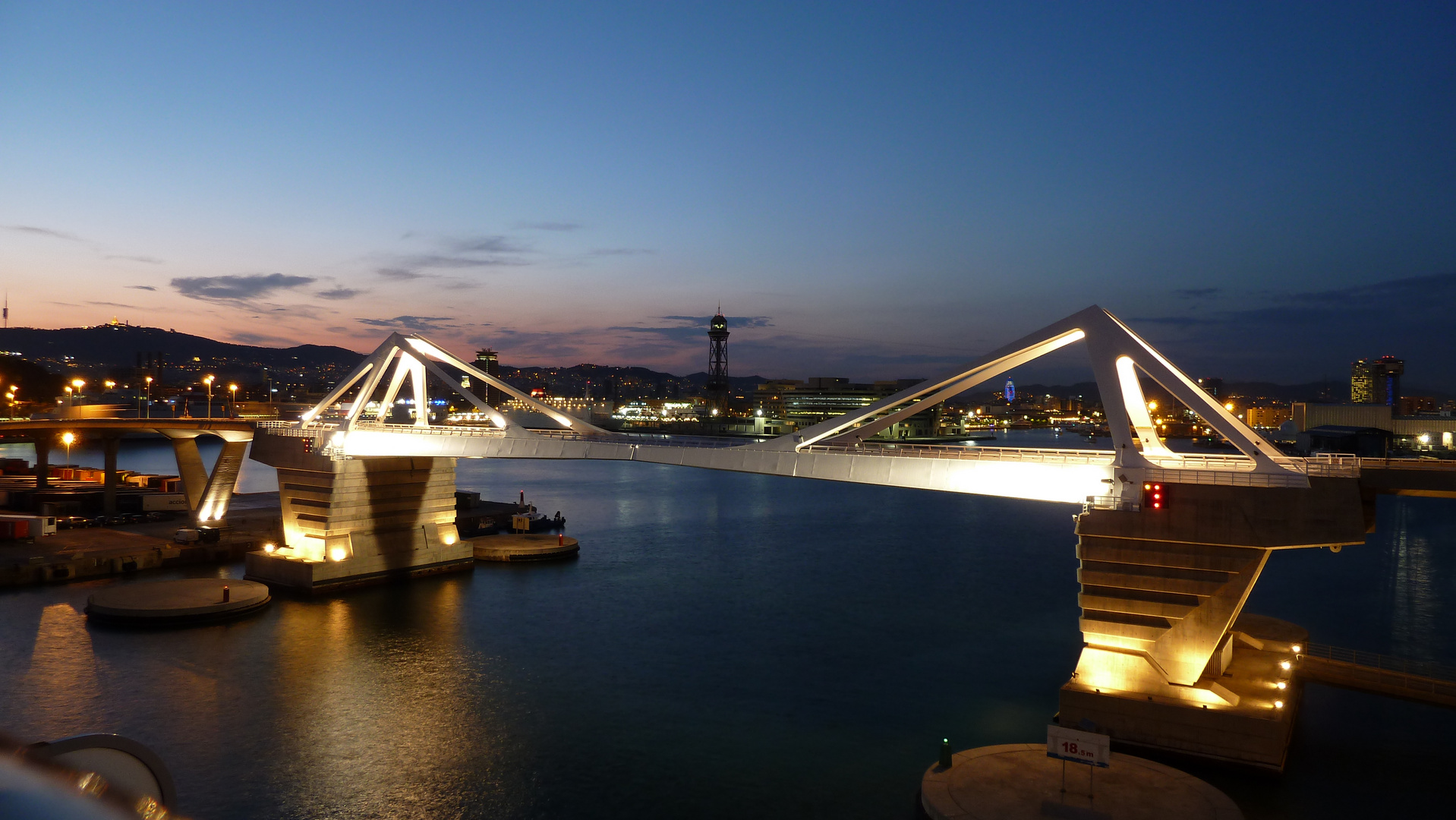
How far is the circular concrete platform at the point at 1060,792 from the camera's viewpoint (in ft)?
51.2

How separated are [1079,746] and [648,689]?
44.9ft

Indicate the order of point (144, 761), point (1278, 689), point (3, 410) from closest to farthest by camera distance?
point (144, 761) < point (1278, 689) < point (3, 410)

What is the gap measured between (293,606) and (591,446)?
13940 millimetres

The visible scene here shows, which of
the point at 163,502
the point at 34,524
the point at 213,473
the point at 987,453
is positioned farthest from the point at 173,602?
the point at 987,453

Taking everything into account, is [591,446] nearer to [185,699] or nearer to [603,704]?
[603,704]

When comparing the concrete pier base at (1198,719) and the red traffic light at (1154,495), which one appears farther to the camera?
the red traffic light at (1154,495)

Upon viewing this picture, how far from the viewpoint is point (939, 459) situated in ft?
78.9

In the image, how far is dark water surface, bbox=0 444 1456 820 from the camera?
65.0 ft

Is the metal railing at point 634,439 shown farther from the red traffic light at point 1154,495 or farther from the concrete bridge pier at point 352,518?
the red traffic light at point 1154,495

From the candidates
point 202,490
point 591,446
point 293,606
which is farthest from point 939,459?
point 202,490

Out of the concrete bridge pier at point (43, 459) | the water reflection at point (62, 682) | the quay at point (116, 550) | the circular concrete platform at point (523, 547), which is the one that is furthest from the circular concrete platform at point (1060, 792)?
the concrete bridge pier at point (43, 459)

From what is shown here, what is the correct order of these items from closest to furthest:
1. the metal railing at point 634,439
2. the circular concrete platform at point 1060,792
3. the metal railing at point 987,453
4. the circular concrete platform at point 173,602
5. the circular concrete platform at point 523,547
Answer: the circular concrete platform at point 1060,792 < the metal railing at point 987,453 < the circular concrete platform at point 173,602 < the metal railing at point 634,439 < the circular concrete platform at point 523,547

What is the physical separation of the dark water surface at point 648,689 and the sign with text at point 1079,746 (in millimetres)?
3972

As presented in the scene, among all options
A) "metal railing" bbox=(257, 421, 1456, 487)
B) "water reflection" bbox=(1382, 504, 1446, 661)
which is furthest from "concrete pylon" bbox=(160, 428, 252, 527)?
"water reflection" bbox=(1382, 504, 1446, 661)
